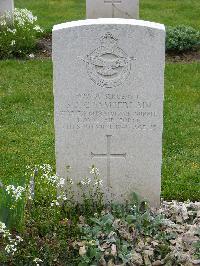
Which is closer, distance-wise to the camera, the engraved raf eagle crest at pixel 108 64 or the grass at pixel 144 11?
the engraved raf eagle crest at pixel 108 64

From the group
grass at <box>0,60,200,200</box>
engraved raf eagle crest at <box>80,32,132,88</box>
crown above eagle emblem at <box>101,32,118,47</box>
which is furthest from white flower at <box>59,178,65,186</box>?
crown above eagle emblem at <box>101,32,118,47</box>

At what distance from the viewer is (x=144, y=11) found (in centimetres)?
1349

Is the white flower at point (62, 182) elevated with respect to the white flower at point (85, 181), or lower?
elevated

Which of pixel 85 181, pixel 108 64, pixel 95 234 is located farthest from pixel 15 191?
pixel 108 64

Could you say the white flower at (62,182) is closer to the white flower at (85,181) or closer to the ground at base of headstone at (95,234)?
the ground at base of headstone at (95,234)

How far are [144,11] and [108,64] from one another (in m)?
8.81

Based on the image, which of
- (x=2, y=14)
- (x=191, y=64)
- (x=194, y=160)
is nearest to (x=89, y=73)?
(x=194, y=160)

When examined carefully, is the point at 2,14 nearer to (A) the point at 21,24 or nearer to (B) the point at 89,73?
(A) the point at 21,24

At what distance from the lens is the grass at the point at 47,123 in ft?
21.1

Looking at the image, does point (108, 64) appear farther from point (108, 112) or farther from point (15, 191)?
point (15, 191)

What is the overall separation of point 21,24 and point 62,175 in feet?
19.0

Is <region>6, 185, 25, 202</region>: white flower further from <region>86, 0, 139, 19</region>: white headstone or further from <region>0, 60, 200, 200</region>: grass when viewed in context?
<region>86, 0, 139, 19</region>: white headstone

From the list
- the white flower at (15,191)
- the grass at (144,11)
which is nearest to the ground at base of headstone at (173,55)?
the grass at (144,11)

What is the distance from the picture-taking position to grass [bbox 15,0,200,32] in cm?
1274
